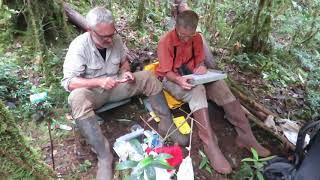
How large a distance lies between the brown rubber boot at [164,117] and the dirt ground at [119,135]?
0.20 meters

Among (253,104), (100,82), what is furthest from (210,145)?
(100,82)

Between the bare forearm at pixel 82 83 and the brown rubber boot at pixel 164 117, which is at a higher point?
the bare forearm at pixel 82 83

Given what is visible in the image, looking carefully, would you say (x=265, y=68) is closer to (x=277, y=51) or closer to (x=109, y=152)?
(x=277, y=51)

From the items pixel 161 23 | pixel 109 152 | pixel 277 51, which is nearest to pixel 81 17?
pixel 161 23

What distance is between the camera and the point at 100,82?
371 centimetres

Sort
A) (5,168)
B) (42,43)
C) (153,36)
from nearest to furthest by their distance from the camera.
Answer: (5,168) → (42,43) → (153,36)

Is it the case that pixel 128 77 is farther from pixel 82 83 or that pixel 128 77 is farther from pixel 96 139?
pixel 96 139

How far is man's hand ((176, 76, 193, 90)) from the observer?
13.3 ft

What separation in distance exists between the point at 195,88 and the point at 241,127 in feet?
2.46

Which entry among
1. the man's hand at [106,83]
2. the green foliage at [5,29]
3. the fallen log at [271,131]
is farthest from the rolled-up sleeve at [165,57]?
the green foliage at [5,29]

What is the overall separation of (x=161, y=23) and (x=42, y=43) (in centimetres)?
303

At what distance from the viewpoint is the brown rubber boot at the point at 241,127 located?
13.6 ft

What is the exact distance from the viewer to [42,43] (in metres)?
4.57

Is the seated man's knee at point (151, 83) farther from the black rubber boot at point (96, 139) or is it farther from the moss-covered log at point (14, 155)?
the moss-covered log at point (14, 155)
